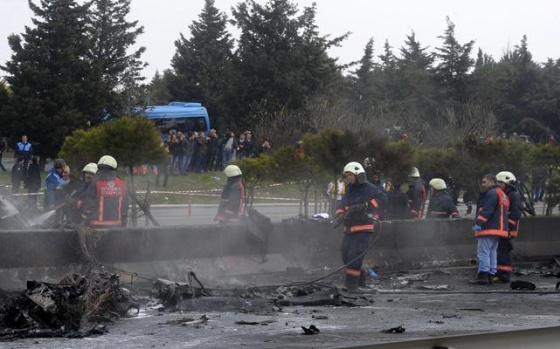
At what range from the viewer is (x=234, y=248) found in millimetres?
14609

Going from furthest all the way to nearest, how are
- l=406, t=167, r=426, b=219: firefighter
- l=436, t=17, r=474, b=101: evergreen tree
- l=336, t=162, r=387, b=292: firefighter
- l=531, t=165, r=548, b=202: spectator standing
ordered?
l=436, t=17, r=474, b=101: evergreen tree
l=531, t=165, r=548, b=202: spectator standing
l=406, t=167, r=426, b=219: firefighter
l=336, t=162, r=387, b=292: firefighter

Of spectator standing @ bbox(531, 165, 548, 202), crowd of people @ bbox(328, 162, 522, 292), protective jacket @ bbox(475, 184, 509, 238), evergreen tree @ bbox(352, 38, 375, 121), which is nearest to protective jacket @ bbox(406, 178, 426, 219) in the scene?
crowd of people @ bbox(328, 162, 522, 292)

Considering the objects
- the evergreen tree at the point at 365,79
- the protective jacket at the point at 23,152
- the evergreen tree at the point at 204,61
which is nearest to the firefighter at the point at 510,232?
the protective jacket at the point at 23,152

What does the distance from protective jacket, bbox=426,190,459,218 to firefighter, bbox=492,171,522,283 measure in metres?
1.88

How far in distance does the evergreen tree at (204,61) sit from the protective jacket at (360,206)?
39.0 meters

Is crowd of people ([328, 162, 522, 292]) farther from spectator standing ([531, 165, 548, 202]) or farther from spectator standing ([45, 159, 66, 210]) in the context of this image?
spectator standing ([45, 159, 66, 210])

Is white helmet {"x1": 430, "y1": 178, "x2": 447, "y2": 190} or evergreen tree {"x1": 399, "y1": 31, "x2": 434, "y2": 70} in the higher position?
evergreen tree {"x1": 399, "y1": 31, "x2": 434, "y2": 70}

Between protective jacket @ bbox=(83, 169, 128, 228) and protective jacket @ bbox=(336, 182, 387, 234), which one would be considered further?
protective jacket @ bbox=(336, 182, 387, 234)

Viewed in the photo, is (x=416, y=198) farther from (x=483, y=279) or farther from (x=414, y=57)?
(x=414, y=57)

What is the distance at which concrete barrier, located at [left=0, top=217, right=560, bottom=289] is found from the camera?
12.3 m

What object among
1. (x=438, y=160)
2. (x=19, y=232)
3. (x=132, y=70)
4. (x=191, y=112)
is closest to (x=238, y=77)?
(x=191, y=112)

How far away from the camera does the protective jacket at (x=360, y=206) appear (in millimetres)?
13992

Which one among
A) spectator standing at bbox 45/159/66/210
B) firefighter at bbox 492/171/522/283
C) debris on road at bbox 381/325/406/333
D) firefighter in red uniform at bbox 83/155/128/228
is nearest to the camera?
debris on road at bbox 381/325/406/333

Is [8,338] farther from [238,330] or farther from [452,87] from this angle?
[452,87]
